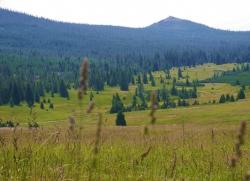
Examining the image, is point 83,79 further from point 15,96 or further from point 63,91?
point 63,91

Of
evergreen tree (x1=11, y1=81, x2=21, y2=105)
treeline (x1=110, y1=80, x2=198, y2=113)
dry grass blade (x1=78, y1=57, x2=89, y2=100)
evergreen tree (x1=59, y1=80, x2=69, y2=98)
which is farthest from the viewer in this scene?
evergreen tree (x1=59, y1=80, x2=69, y2=98)

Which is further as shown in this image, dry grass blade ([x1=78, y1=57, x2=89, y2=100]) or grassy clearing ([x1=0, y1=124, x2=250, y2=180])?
grassy clearing ([x1=0, y1=124, x2=250, y2=180])

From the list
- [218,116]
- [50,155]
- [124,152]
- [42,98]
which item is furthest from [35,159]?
[42,98]

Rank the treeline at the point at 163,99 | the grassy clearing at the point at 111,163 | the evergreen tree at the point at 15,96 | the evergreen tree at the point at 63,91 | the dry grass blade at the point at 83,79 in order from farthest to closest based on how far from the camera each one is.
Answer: the evergreen tree at the point at 63,91, the evergreen tree at the point at 15,96, the treeline at the point at 163,99, the grassy clearing at the point at 111,163, the dry grass blade at the point at 83,79

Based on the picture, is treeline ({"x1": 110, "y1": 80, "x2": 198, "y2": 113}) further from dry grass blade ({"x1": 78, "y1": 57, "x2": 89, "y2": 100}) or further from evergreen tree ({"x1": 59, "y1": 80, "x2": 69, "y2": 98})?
dry grass blade ({"x1": 78, "y1": 57, "x2": 89, "y2": 100})

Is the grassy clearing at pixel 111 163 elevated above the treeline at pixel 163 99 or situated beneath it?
elevated above

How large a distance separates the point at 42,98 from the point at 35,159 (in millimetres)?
178150

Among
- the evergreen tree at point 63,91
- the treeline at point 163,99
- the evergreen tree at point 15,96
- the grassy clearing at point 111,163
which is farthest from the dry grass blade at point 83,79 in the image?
the evergreen tree at point 63,91

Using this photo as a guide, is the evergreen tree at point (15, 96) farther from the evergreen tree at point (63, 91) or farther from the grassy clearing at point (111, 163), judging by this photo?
the grassy clearing at point (111, 163)

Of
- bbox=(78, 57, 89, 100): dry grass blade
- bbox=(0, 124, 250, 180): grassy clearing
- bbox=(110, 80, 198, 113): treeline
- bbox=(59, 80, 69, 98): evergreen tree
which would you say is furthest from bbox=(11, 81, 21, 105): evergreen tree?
bbox=(78, 57, 89, 100): dry grass blade

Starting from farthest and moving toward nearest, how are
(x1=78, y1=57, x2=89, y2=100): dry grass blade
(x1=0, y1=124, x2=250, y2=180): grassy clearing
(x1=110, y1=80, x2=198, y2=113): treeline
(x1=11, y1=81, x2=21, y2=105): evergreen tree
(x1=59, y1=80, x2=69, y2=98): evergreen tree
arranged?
1. (x1=59, y1=80, x2=69, y2=98): evergreen tree
2. (x1=11, y1=81, x2=21, y2=105): evergreen tree
3. (x1=110, y1=80, x2=198, y2=113): treeline
4. (x1=0, y1=124, x2=250, y2=180): grassy clearing
5. (x1=78, y1=57, x2=89, y2=100): dry grass blade

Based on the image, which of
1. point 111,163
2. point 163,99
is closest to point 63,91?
point 163,99

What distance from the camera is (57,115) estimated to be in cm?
14412

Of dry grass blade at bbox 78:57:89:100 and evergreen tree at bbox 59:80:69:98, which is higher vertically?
dry grass blade at bbox 78:57:89:100
